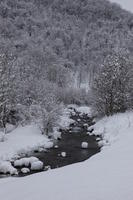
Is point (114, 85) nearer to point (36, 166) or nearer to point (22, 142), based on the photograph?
point (22, 142)

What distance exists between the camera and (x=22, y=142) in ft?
125

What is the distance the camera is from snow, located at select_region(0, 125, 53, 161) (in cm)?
3423

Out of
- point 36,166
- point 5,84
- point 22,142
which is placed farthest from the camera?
point 5,84

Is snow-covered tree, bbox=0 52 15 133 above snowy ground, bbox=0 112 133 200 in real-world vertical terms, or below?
above

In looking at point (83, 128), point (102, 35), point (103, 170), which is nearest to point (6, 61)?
point (83, 128)

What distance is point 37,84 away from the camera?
2175 inches

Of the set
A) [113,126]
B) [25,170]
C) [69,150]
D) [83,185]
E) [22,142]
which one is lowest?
[69,150]

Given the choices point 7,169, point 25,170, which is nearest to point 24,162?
point 25,170

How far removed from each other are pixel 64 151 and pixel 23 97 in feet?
56.9

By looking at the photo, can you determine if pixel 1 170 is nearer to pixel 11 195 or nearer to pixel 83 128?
pixel 11 195

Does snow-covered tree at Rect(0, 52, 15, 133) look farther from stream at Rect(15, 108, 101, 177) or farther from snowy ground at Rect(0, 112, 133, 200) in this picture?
snowy ground at Rect(0, 112, 133, 200)

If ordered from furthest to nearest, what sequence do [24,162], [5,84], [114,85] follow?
[114,85]
[5,84]
[24,162]

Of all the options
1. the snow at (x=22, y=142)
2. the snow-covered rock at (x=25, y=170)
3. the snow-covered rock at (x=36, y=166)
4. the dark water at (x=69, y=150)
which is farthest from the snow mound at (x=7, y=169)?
the snow at (x=22, y=142)

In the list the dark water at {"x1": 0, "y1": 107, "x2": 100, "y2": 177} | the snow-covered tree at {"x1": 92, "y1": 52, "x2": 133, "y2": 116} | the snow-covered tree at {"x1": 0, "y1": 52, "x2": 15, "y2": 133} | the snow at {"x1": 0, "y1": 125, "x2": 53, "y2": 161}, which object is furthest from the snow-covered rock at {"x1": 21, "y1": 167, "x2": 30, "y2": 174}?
the snow-covered tree at {"x1": 92, "y1": 52, "x2": 133, "y2": 116}
